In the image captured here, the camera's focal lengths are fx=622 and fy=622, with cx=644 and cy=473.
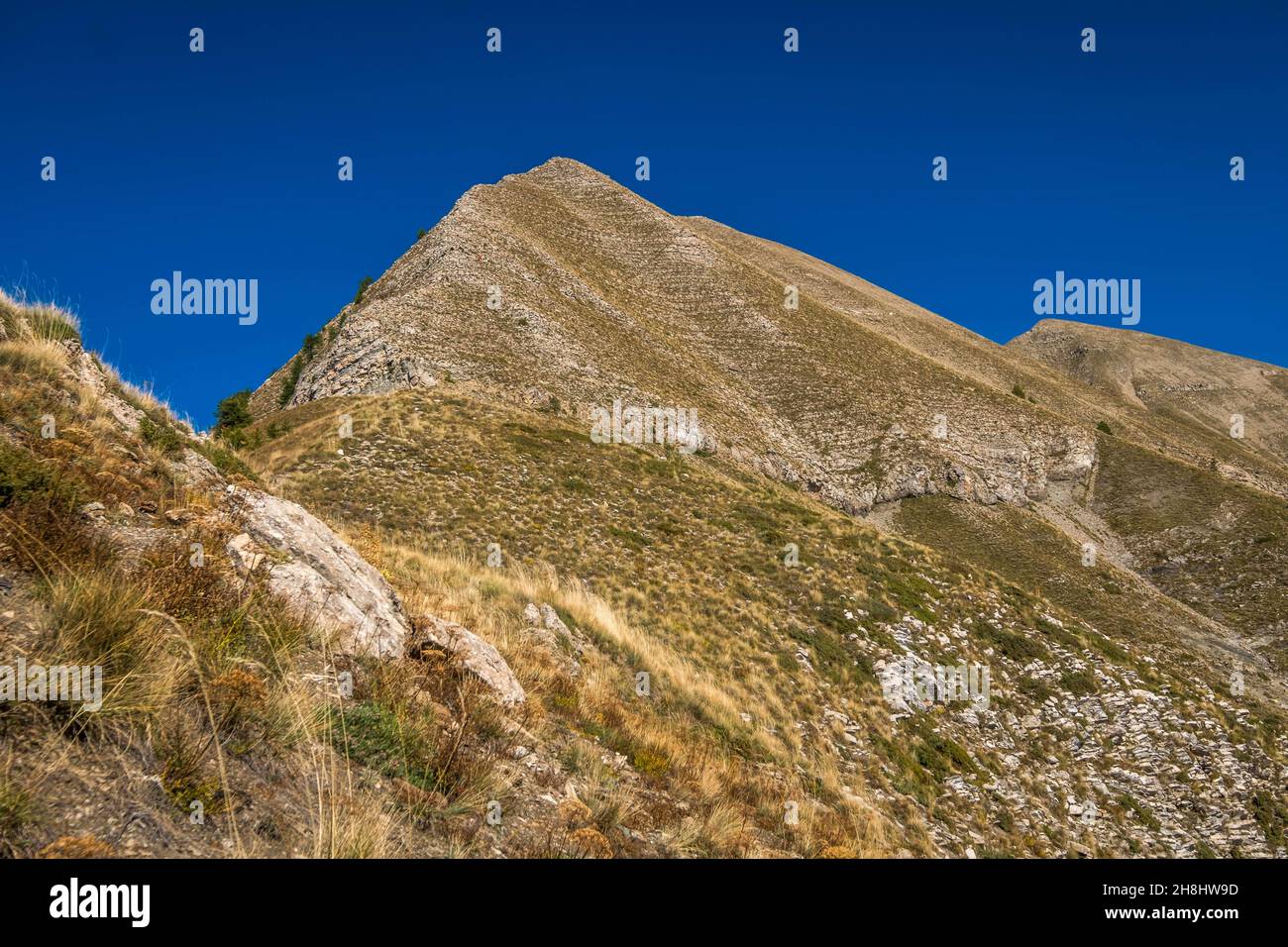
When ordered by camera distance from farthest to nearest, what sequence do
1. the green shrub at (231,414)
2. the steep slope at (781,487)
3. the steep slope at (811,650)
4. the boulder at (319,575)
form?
1. the green shrub at (231,414)
2. the steep slope at (781,487)
3. the steep slope at (811,650)
4. the boulder at (319,575)

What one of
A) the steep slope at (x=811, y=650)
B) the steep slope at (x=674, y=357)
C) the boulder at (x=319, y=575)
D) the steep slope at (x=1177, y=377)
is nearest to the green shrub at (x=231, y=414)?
the steep slope at (x=811, y=650)

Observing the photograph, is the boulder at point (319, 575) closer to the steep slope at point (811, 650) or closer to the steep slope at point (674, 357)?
the steep slope at point (811, 650)

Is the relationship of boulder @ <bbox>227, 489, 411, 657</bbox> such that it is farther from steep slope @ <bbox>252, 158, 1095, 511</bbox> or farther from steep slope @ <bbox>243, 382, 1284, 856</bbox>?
steep slope @ <bbox>252, 158, 1095, 511</bbox>

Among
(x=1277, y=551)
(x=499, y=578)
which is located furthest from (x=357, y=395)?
(x=1277, y=551)

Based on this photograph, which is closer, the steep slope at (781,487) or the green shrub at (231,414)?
the steep slope at (781,487)

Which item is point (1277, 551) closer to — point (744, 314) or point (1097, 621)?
point (1097, 621)

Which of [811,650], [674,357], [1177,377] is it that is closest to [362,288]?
[674,357]

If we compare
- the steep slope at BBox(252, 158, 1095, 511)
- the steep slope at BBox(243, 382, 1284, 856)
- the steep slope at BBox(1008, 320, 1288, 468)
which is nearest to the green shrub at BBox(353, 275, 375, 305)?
the steep slope at BBox(252, 158, 1095, 511)

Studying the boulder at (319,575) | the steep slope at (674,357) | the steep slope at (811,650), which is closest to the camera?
the boulder at (319,575)

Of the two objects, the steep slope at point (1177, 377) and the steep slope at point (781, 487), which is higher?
the steep slope at point (1177, 377)

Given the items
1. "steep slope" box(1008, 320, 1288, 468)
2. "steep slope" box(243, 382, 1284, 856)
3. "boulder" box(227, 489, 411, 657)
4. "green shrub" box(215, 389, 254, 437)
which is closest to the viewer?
"boulder" box(227, 489, 411, 657)

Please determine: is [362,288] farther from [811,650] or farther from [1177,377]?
[1177,377]
